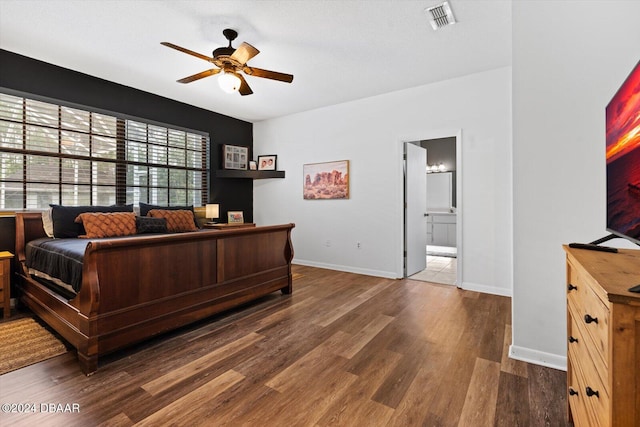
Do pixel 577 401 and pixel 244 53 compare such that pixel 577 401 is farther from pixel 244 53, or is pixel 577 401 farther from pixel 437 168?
pixel 437 168

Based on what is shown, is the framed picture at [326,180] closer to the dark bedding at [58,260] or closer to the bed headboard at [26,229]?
the dark bedding at [58,260]

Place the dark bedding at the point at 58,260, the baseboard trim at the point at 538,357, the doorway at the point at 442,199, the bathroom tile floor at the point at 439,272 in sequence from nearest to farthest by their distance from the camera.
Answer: the baseboard trim at the point at 538,357 → the dark bedding at the point at 58,260 → the bathroom tile floor at the point at 439,272 → the doorway at the point at 442,199

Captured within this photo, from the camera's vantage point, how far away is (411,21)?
2.76 m

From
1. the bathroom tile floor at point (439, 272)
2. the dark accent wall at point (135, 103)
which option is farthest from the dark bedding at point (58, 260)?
the bathroom tile floor at point (439, 272)

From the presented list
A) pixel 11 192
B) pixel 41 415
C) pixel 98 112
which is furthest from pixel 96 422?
pixel 98 112

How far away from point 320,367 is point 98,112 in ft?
14.1

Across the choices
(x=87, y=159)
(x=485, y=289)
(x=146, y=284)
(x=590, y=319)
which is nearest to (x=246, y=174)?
(x=87, y=159)

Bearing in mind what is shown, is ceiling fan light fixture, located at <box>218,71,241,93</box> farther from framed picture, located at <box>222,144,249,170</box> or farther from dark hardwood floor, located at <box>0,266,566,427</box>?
framed picture, located at <box>222,144,249,170</box>

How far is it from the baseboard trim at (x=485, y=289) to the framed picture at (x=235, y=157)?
4.41 m

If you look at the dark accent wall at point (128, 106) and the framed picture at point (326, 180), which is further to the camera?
the framed picture at point (326, 180)

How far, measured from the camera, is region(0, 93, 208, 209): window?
343cm

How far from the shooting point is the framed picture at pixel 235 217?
5758mm

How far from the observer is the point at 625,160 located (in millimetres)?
1171

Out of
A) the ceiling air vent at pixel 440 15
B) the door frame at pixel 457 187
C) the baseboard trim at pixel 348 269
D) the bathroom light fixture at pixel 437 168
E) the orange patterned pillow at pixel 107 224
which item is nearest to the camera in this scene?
the ceiling air vent at pixel 440 15
